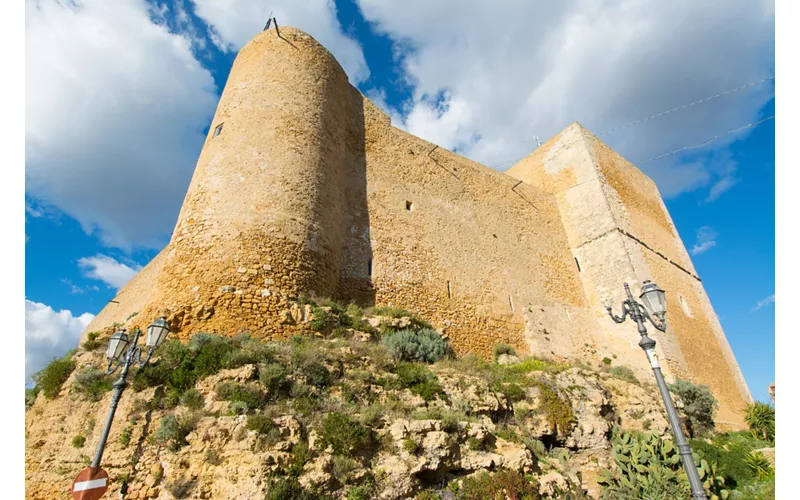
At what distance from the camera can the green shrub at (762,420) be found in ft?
41.0

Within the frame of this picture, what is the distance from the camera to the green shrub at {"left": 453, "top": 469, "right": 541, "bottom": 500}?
6145 mm

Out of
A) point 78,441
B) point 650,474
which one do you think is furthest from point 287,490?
point 650,474

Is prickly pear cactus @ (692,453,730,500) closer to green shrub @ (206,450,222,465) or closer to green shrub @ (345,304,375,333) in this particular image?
green shrub @ (345,304,375,333)

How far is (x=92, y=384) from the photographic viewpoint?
7.18 m

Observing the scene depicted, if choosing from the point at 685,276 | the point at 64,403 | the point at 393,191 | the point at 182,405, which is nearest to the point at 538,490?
the point at 182,405

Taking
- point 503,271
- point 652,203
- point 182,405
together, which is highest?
point 652,203

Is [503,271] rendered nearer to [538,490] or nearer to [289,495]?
[538,490]

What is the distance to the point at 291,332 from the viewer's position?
898cm

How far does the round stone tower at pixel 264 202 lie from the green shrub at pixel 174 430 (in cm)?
257

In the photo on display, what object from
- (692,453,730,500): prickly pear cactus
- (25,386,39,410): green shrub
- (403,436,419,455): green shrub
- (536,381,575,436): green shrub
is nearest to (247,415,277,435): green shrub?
(403,436,419,455): green shrub

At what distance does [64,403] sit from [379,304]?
730cm

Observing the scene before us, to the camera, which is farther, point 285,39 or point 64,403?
point 285,39

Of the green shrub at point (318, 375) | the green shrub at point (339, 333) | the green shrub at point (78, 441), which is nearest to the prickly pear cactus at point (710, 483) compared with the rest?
the green shrub at point (318, 375)

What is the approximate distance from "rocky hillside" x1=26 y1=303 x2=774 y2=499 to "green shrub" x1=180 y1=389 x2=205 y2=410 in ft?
0.06
